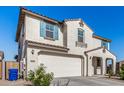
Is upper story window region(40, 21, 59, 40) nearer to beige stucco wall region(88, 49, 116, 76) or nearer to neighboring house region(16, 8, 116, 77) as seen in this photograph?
neighboring house region(16, 8, 116, 77)

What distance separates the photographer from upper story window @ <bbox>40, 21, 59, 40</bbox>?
17475 millimetres

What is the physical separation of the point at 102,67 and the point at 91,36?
13.8 feet

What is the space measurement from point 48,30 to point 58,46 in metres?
1.85

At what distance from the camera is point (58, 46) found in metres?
18.2

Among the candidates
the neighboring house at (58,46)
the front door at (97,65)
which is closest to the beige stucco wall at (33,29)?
the neighboring house at (58,46)

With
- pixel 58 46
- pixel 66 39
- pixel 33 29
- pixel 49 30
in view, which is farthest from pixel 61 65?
pixel 33 29

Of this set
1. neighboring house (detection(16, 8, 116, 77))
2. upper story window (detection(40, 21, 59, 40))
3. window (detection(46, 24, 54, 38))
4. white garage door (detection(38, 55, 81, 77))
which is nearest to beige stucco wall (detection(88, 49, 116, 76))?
neighboring house (detection(16, 8, 116, 77))

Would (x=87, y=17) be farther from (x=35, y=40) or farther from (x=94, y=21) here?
(x=35, y=40)

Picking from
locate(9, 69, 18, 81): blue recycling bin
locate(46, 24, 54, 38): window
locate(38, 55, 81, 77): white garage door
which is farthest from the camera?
locate(46, 24, 54, 38): window

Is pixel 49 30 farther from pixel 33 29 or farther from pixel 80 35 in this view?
pixel 80 35
